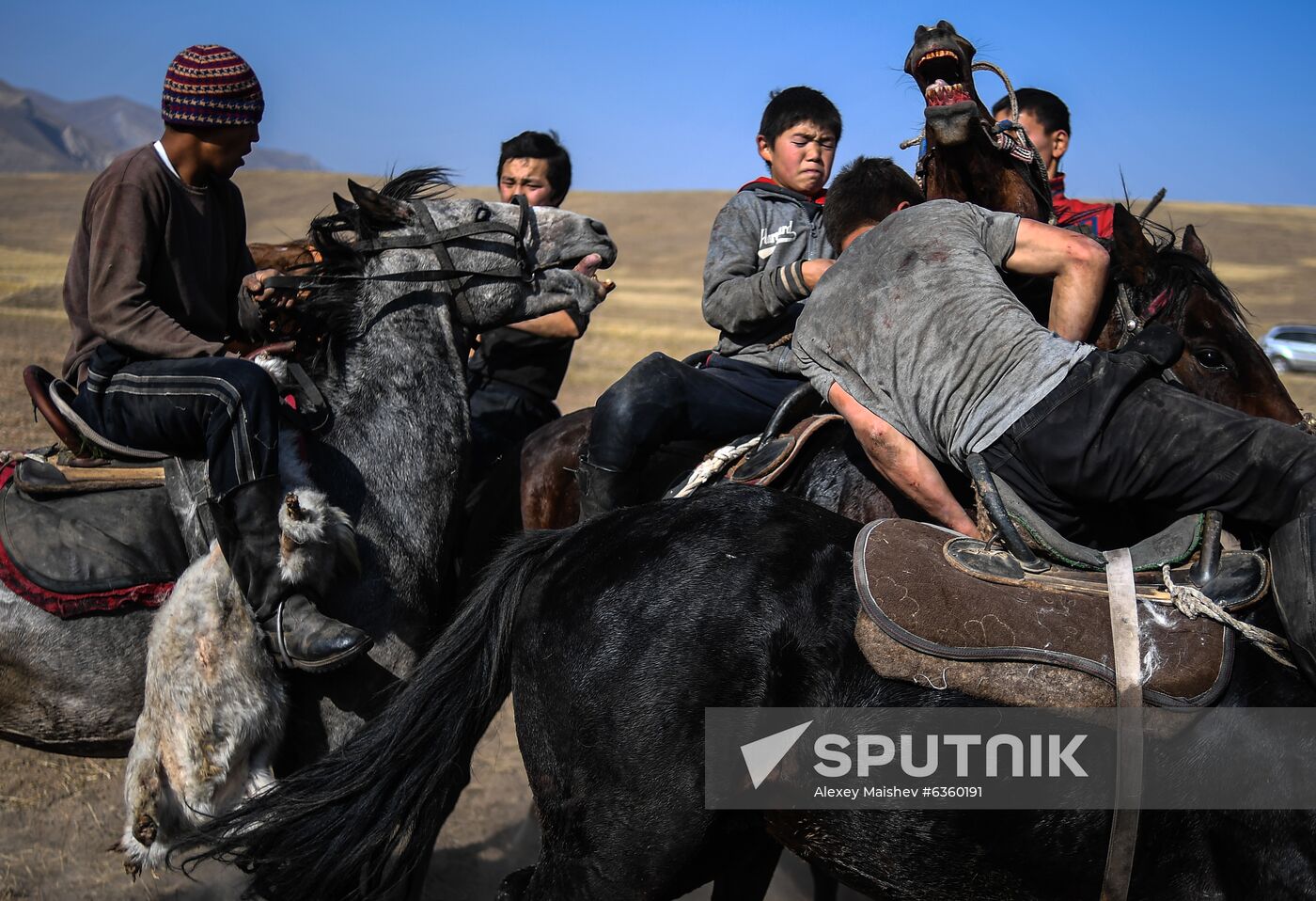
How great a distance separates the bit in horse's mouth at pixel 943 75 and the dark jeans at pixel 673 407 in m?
1.19

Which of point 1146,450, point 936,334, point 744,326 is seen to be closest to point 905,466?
point 936,334

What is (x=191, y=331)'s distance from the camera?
12.5 ft

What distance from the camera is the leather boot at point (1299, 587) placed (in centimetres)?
231

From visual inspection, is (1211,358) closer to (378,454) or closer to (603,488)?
(603,488)

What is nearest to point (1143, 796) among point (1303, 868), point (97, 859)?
point (1303, 868)

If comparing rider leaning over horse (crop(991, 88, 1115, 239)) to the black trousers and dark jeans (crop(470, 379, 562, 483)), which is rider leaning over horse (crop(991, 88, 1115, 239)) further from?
the black trousers

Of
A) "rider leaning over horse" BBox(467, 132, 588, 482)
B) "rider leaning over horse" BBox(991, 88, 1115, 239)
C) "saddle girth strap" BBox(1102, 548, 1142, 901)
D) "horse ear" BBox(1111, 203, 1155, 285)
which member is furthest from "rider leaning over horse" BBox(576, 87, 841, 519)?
"rider leaning over horse" BBox(991, 88, 1115, 239)

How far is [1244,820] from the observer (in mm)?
2363

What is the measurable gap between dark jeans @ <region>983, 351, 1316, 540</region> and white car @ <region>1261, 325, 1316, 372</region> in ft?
80.1

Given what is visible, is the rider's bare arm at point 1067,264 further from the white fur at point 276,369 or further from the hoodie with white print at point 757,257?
the white fur at point 276,369

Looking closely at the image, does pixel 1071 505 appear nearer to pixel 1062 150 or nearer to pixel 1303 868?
pixel 1303 868

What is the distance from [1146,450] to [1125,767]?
Result: 2.47ft

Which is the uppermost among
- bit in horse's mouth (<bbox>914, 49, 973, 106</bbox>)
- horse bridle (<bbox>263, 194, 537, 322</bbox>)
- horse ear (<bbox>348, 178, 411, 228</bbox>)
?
bit in horse's mouth (<bbox>914, 49, 973, 106</bbox>)

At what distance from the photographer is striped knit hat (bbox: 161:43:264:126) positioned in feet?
11.6
